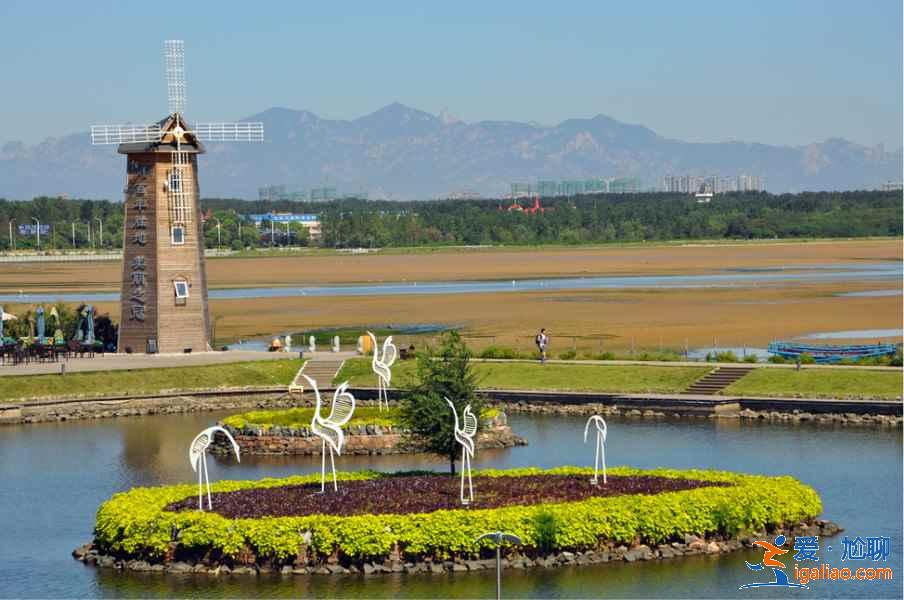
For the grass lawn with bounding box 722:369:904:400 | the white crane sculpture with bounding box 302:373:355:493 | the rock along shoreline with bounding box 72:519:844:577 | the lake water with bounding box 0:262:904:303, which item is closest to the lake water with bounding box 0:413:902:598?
the rock along shoreline with bounding box 72:519:844:577

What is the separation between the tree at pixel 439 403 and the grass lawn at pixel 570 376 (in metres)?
17.4

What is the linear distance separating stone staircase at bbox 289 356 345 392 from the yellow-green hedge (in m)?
27.8

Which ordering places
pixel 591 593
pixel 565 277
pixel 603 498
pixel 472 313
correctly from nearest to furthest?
pixel 591 593
pixel 603 498
pixel 472 313
pixel 565 277

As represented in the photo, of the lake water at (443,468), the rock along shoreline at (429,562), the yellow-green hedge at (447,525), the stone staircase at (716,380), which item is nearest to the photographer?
the lake water at (443,468)

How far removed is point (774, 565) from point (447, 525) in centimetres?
715

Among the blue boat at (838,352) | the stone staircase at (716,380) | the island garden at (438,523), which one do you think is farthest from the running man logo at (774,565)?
the blue boat at (838,352)

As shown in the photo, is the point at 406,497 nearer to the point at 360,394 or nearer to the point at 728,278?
the point at 360,394

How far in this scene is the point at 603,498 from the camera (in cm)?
3653

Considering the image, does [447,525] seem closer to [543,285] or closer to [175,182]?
[175,182]

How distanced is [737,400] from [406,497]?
2339cm

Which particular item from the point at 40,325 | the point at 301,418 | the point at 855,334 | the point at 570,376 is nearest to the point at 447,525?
the point at 301,418

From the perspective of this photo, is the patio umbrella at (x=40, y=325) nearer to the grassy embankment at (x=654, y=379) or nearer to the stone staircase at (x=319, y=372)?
the stone staircase at (x=319, y=372)

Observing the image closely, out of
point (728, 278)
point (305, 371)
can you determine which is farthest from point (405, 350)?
point (728, 278)

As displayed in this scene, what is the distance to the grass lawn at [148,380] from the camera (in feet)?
207
